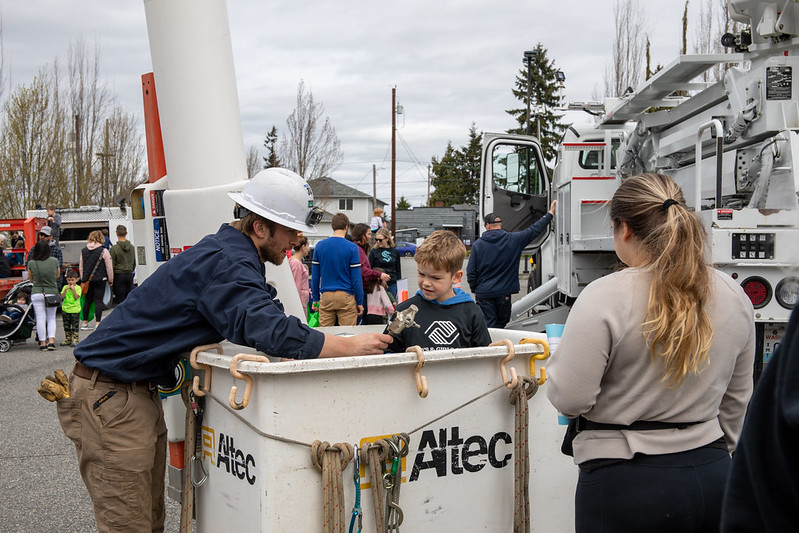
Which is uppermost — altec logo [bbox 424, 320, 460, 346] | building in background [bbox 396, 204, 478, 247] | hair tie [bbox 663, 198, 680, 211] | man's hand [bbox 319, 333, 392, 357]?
hair tie [bbox 663, 198, 680, 211]

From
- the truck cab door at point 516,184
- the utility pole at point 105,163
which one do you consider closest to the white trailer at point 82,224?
the utility pole at point 105,163

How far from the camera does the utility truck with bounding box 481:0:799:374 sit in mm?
4758

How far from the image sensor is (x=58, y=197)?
29312 mm

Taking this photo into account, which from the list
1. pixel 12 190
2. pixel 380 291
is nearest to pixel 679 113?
pixel 380 291

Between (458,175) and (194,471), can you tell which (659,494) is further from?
(458,175)

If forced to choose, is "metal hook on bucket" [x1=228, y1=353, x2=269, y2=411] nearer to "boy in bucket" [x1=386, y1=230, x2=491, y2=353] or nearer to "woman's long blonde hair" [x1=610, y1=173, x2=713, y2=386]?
"boy in bucket" [x1=386, y1=230, x2=491, y2=353]

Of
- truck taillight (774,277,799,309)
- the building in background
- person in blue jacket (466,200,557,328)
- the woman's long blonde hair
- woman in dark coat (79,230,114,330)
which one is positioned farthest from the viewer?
the building in background

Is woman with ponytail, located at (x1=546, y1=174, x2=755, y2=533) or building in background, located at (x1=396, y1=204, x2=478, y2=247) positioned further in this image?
building in background, located at (x1=396, y1=204, x2=478, y2=247)

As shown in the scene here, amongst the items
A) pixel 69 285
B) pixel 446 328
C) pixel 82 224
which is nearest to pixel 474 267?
pixel 446 328

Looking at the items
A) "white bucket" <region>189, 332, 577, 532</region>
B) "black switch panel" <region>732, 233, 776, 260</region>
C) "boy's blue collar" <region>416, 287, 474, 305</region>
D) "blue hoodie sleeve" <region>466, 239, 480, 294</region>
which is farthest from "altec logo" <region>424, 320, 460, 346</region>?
"blue hoodie sleeve" <region>466, 239, 480, 294</region>

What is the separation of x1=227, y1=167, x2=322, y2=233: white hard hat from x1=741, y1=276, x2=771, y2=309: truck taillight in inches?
126

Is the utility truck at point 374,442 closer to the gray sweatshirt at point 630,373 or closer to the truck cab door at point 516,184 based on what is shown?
the gray sweatshirt at point 630,373

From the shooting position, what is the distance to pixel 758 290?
4797 millimetres

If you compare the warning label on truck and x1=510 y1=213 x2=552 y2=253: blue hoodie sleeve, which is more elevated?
the warning label on truck
